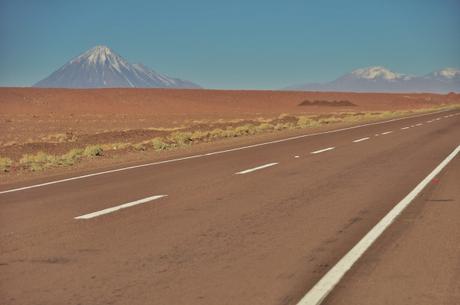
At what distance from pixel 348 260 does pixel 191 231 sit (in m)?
2.06

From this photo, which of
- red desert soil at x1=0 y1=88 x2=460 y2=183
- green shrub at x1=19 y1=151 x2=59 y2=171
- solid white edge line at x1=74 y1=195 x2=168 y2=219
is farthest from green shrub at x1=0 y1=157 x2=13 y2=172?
red desert soil at x1=0 y1=88 x2=460 y2=183

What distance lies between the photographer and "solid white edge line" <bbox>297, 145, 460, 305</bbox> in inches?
191

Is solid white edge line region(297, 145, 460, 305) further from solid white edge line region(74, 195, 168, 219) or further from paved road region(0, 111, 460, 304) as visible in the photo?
solid white edge line region(74, 195, 168, 219)

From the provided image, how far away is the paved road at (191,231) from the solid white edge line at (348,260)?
0.30ft

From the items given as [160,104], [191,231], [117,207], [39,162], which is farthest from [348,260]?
[160,104]

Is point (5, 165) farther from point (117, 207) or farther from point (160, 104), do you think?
point (160, 104)

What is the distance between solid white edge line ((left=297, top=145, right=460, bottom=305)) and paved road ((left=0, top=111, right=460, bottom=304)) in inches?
3.6

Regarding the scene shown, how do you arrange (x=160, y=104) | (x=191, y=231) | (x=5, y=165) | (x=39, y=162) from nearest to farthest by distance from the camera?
(x=191, y=231), (x=5, y=165), (x=39, y=162), (x=160, y=104)

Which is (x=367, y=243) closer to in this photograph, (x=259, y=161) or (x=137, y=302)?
(x=137, y=302)

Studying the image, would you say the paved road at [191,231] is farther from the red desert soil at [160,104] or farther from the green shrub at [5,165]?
the red desert soil at [160,104]

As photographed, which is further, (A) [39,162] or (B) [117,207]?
(A) [39,162]

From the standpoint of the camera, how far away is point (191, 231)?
7.36 metres

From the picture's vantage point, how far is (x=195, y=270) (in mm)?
5676

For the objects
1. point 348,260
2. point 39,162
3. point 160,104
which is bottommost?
point 39,162
